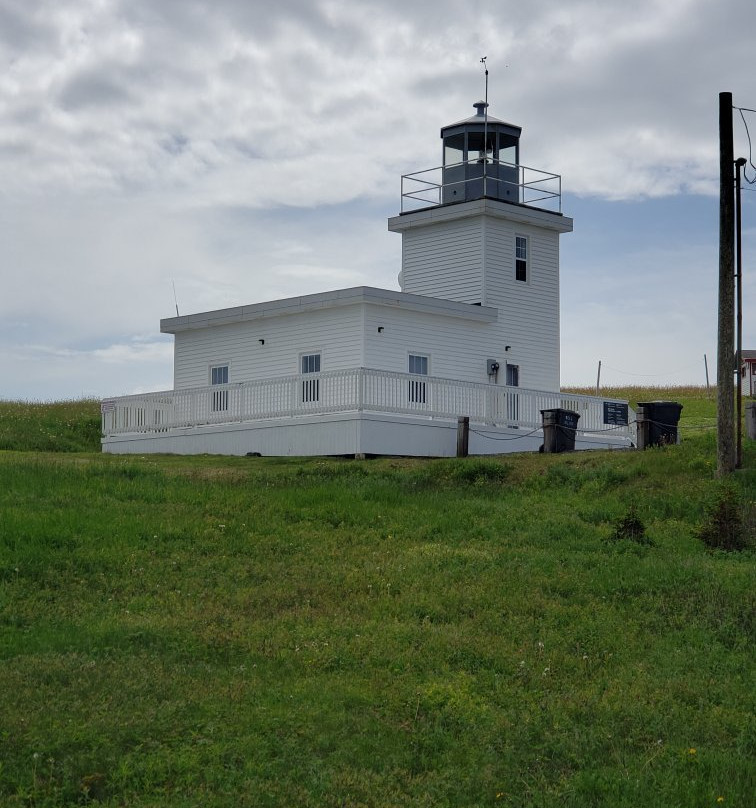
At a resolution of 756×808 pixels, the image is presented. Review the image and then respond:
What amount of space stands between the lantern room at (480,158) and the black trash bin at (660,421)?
28.5 feet

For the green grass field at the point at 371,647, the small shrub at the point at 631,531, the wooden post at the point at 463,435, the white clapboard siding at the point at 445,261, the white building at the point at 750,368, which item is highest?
the white clapboard siding at the point at 445,261

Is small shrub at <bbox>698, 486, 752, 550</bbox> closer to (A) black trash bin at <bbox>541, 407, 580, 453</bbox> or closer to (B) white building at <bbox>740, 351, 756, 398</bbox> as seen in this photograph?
(A) black trash bin at <bbox>541, 407, 580, 453</bbox>

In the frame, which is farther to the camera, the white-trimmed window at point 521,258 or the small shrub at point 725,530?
the white-trimmed window at point 521,258

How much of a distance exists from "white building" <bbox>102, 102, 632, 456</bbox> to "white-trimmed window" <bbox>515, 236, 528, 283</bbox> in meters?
0.03

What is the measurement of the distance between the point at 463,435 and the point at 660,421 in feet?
13.3

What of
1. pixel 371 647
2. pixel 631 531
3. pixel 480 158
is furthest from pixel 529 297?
→ pixel 371 647

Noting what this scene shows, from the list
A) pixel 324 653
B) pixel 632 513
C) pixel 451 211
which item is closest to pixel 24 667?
pixel 324 653

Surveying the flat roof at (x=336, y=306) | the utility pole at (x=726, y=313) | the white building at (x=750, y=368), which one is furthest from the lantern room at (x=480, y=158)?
the white building at (x=750, y=368)

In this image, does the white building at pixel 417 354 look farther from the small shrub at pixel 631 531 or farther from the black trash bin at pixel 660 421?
the small shrub at pixel 631 531

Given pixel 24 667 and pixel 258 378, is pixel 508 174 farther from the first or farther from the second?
pixel 24 667

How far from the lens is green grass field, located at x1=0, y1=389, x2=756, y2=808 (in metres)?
8.41

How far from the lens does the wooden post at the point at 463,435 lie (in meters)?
24.5

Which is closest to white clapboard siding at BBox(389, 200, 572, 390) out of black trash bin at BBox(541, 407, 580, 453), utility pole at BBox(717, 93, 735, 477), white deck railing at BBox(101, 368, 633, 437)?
white deck railing at BBox(101, 368, 633, 437)

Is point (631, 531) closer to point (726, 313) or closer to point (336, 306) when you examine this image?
point (726, 313)
